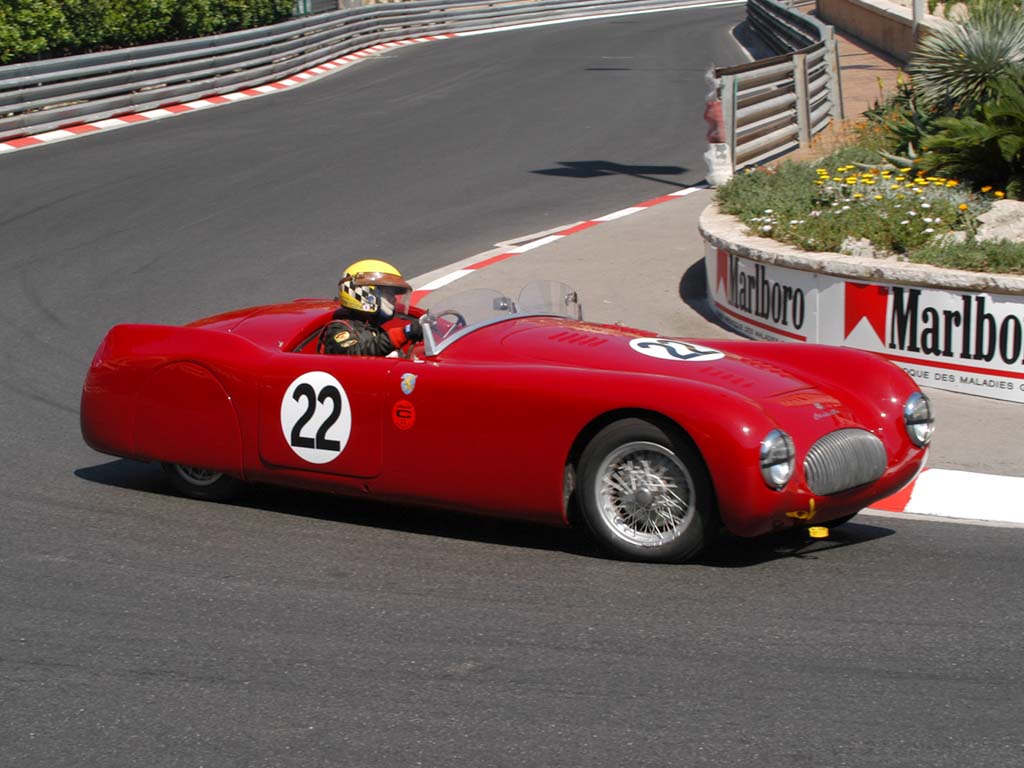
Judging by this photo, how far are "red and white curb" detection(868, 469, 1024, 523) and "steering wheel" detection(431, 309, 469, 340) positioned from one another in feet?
7.34

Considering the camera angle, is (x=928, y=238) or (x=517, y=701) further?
(x=928, y=238)

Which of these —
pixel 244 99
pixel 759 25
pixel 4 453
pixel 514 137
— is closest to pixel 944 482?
pixel 4 453

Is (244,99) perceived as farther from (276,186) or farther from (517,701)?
(517,701)

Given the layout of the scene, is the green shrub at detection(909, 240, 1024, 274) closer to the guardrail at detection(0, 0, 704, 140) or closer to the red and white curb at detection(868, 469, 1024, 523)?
the red and white curb at detection(868, 469, 1024, 523)

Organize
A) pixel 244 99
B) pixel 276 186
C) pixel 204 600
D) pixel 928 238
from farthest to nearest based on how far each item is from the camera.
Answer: pixel 244 99
pixel 276 186
pixel 928 238
pixel 204 600

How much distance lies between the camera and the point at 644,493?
5.57 meters

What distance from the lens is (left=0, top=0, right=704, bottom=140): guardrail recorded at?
2017 cm

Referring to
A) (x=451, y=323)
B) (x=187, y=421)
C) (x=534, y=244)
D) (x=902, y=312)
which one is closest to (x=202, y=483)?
(x=187, y=421)

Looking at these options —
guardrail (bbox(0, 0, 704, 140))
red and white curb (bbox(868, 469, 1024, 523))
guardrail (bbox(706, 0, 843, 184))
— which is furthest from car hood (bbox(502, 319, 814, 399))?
guardrail (bbox(0, 0, 704, 140))

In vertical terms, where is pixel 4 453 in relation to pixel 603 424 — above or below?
below

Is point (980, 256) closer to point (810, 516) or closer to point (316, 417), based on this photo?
point (810, 516)

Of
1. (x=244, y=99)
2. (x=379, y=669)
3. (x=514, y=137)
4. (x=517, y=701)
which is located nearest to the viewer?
(x=517, y=701)

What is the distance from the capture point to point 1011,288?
8031 millimetres

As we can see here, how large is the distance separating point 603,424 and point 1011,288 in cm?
358
